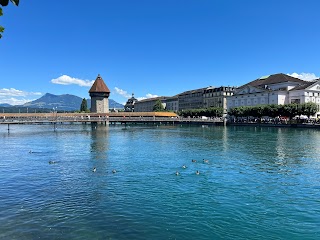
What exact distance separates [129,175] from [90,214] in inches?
271

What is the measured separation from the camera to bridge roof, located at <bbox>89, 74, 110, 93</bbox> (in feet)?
391

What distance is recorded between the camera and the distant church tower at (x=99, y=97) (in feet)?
389

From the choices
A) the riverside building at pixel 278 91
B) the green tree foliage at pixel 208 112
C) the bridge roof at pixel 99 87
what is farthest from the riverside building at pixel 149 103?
the riverside building at pixel 278 91

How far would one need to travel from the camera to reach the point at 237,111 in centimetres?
9412

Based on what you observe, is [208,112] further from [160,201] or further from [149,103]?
[160,201]

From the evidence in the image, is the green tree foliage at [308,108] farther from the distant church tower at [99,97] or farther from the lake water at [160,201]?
the distant church tower at [99,97]

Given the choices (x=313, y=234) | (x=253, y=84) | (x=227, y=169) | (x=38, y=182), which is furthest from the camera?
(x=253, y=84)

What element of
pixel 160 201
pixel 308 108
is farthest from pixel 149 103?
pixel 160 201

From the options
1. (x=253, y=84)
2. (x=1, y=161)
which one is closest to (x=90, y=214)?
(x=1, y=161)

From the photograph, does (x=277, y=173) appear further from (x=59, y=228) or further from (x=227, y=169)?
(x=59, y=228)

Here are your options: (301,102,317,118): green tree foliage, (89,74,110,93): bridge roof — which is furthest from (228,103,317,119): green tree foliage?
(89,74,110,93): bridge roof

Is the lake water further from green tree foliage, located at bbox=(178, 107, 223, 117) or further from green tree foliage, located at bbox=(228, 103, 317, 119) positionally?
green tree foliage, located at bbox=(178, 107, 223, 117)

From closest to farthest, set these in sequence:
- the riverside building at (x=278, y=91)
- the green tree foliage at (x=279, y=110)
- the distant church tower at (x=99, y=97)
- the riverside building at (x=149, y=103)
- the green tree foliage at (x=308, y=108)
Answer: the green tree foliage at (x=308, y=108) → the green tree foliage at (x=279, y=110) → the riverside building at (x=278, y=91) → the distant church tower at (x=99, y=97) → the riverside building at (x=149, y=103)

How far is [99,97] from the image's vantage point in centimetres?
11956
